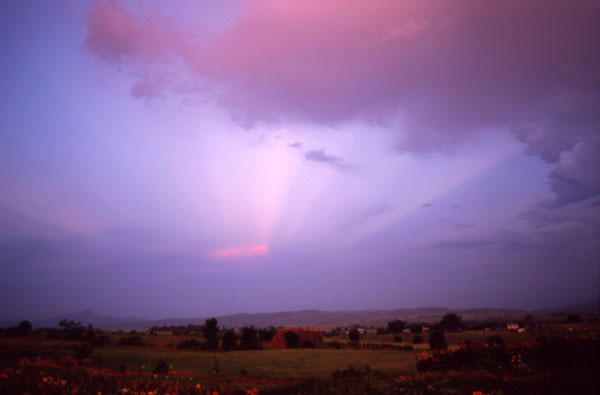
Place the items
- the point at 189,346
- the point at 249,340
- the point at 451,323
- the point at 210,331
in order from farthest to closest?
the point at 451,323, the point at 249,340, the point at 210,331, the point at 189,346

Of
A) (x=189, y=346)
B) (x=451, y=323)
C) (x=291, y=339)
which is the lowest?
(x=451, y=323)

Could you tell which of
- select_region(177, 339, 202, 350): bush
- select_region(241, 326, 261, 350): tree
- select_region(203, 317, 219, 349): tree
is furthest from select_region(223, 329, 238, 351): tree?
select_region(177, 339, 202, 350): bush

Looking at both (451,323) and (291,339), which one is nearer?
(291,339)

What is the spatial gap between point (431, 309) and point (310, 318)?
2305 inches

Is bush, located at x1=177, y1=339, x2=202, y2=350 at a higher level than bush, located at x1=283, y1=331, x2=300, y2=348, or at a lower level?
higher

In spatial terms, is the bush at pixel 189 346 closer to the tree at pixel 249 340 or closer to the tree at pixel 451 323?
the tree at pixel 249 340

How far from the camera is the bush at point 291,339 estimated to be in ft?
137

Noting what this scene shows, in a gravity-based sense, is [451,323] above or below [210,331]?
below

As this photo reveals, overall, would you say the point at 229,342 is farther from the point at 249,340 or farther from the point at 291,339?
the point at 291,339

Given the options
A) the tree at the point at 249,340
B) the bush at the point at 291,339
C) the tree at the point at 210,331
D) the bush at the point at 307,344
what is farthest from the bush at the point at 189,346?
the bush at the point at 307,344

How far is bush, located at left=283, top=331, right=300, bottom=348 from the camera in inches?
1647

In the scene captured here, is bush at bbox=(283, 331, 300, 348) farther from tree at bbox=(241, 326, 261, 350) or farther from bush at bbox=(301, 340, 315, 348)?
tree at bbox=(241, 326, 261, 350)

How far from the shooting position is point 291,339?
42094 millimetres

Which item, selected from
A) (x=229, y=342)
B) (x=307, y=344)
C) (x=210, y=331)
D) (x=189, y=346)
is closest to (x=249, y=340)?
(x=229, y=342)
